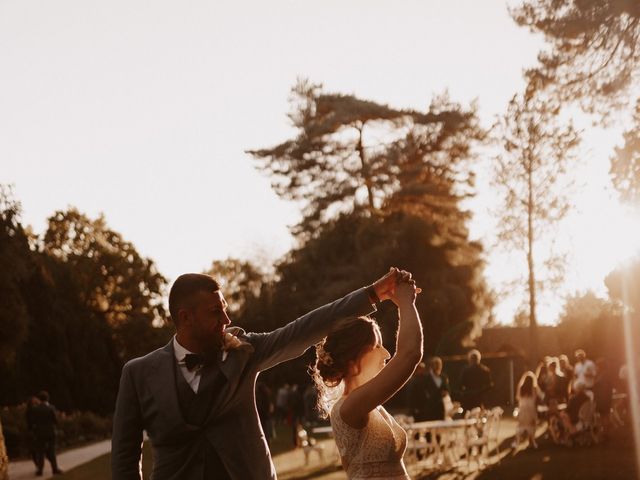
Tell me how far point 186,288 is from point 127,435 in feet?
2.29

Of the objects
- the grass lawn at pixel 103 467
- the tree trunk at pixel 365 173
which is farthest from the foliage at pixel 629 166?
the tree trunk at pixel 365 173

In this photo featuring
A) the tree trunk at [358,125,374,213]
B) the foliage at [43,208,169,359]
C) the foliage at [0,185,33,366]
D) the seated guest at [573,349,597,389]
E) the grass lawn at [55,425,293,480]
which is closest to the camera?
the grass lawn at [55,425,293,480]

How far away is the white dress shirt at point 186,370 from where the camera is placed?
4824 mm

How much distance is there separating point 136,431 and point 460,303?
146 feet

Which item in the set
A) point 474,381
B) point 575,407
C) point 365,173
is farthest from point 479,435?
point 365,173

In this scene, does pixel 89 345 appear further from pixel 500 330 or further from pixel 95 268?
pixel 500 330

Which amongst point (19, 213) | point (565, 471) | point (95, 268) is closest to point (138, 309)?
point (95, 268)

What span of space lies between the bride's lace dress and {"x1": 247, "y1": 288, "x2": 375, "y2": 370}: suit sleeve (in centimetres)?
32

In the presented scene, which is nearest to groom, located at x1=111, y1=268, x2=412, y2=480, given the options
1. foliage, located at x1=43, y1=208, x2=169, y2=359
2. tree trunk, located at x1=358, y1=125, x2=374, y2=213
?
tree trunk, located at x1=358, y1=125, x2=374, y2=213

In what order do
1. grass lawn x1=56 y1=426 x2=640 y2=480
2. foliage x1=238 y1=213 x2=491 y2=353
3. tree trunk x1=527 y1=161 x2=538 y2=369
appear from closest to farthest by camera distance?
grass lawn x1=56 y1=426 x2=640 y2=480 → tree trunk x1=527 y1=161 x2=538 y2=369 → foliage x1=238 y1=213 x2=491 y2=353

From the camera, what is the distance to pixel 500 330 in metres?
70.0

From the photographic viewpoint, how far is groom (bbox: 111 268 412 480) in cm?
473

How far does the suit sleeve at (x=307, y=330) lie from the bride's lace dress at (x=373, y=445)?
318 mm

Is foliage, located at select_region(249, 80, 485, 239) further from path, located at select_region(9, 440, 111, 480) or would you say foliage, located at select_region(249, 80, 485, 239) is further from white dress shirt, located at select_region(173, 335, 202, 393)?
white dress shirt, located at select_region(173, 335, 202, 393)
